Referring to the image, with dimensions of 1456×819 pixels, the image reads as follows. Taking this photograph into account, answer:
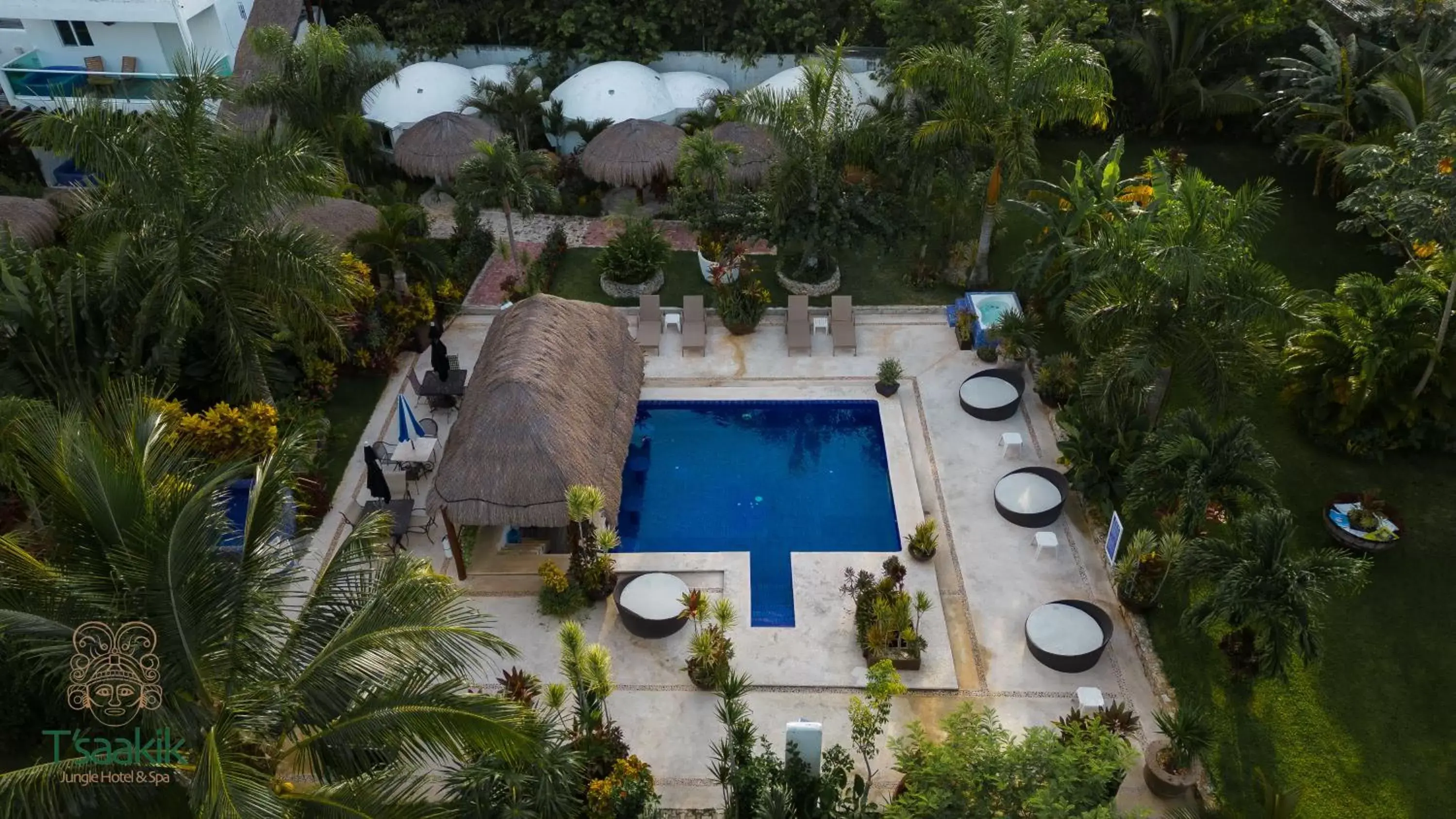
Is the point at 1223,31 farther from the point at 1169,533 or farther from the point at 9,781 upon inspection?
the point at 9,781

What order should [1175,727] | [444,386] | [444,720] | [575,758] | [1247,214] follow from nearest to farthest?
[444,720] → [575,758] → [1175,727] → [1247,214] → [444,386]

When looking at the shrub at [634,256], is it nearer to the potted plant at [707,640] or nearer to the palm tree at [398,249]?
the palm tree at [398,249]

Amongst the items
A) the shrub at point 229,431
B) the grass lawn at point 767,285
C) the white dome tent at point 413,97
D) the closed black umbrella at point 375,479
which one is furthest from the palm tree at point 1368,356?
the white dome tent at point 413,97

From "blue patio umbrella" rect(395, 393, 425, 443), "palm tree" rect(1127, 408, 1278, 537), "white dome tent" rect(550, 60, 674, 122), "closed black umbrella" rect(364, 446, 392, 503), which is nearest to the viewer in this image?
"palm tree" rect(1127, 408, 1278, 537)

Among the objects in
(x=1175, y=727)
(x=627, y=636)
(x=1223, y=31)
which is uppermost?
(x=1223, y=31)

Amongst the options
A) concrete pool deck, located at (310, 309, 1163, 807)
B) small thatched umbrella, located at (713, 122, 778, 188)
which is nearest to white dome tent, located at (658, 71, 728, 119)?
small thatched umbrella, located at (713, 122, 778, 188)

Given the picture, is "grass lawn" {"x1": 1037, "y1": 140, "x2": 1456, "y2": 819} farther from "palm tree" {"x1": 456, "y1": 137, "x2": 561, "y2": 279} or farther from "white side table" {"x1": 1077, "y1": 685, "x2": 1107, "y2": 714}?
"palm tree" {"x1": 456, "y1": 137, "x2": 561, "y2": 279}

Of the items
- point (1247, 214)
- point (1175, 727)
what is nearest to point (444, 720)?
point (1175, 727)

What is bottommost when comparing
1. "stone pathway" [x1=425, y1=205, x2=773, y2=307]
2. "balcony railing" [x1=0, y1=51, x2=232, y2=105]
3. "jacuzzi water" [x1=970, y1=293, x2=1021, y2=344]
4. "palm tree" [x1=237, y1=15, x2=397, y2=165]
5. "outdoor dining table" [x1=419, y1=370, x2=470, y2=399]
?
"stone pathway" [x1=425, y1=205, x2=773, y2=307]
